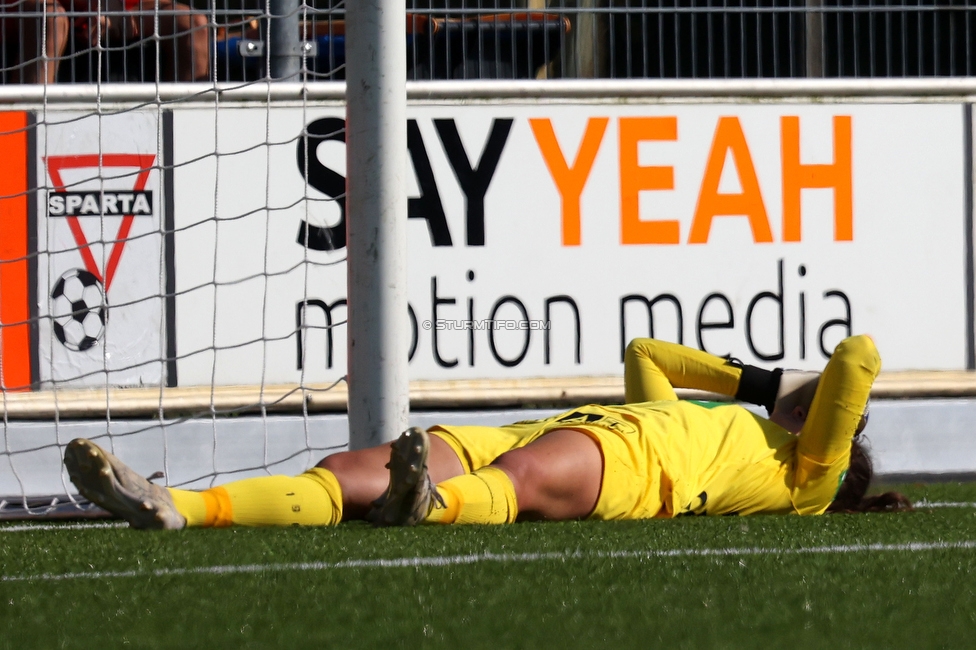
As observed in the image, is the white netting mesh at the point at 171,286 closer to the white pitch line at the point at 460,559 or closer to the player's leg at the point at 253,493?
the player's leg at the point at 253,493

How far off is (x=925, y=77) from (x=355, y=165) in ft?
10.9

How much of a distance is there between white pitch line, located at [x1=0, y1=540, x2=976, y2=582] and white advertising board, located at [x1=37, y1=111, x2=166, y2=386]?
3066mm

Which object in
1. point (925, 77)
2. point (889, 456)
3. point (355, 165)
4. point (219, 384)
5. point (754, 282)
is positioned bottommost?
point (889, 456)

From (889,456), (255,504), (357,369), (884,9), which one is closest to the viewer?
(255,504)

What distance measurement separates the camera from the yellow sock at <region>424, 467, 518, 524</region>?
119 inches

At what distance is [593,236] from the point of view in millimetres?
5797

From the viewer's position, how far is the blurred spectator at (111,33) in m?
5.75

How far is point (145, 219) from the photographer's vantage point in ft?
18.3

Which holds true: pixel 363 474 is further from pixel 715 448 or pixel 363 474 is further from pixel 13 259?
pixel 13 259

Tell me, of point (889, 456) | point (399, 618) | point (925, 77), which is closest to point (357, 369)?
point (399, 618)

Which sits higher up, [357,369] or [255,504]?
[357,369]

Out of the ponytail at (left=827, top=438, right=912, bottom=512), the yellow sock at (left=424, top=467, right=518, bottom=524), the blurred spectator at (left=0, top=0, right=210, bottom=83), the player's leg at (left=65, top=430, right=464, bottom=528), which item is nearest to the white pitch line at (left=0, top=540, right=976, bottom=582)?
the player's leg at (left=65, top=430, right=464, bottom=528)

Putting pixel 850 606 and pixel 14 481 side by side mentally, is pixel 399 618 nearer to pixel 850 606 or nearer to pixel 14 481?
pixel 850 606

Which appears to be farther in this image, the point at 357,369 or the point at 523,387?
the point at 523,387
